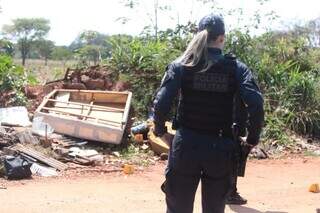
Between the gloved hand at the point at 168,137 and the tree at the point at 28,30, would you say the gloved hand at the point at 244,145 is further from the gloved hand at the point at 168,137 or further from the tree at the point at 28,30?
the tree at the point at 28,30

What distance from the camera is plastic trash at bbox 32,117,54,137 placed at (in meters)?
9.12

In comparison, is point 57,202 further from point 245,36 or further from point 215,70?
point 245,36

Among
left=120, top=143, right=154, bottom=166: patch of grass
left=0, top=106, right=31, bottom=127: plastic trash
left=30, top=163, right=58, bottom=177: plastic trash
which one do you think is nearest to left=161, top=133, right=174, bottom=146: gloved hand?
left=30, top=163, right=58, bottom=177: plastic trash

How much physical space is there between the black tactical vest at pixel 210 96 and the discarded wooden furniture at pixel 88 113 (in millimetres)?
5655

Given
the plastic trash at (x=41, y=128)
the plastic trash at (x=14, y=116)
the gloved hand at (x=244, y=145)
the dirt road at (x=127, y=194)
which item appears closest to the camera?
the gloved hand at (x=244, y=145)

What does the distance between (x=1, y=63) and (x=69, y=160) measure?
3807 millimetres

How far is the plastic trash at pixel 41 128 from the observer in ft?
29.9

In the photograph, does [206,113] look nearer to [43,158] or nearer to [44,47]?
[43,158]

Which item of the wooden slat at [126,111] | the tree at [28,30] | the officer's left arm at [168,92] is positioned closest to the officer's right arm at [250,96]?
the officer's left arm at [168,92]

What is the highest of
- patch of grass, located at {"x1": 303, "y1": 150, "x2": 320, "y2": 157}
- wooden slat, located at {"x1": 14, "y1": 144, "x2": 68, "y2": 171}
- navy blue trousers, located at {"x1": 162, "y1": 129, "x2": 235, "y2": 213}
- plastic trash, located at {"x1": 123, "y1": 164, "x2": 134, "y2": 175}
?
navy blue trousers, located at {"x1": 162, "y1": 129, "x2": 235, "y2": 213}

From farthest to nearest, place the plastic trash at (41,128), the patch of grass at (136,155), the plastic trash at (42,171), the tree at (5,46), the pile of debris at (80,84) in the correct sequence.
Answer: the tree at (5,46)
the pile of debris at (80,84)
the plastic trash at (41,128)
the patch of grass at (136,155)
the plastic trash at (42,171)

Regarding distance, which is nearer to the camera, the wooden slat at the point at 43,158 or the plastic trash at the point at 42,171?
the plastic trash at the point at 42,171

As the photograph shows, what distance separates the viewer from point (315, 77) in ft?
43.3

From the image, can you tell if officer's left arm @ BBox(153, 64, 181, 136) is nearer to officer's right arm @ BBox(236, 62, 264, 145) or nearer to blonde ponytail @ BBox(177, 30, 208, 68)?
blonde ponytail @ BBox(177, 30, 208, 68)
